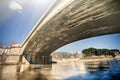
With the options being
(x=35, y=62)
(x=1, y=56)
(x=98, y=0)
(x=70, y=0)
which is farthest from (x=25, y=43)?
(x=98, y=0)

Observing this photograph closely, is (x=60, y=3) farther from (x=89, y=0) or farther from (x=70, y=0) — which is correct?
(x=89, y=0)

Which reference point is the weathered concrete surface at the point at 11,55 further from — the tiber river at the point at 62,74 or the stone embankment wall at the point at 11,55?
the tiber river at the point at 62,74

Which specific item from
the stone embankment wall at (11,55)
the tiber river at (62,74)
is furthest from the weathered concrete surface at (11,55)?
the tiber river at (62,74)

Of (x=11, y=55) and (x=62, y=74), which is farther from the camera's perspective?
(x=11, y=55)

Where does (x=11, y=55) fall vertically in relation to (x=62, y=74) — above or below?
above

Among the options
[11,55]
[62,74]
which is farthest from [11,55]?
[62,74]

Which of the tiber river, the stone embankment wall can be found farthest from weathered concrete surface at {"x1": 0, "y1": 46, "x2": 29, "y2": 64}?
the tiber river

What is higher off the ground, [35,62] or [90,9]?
[90,9]

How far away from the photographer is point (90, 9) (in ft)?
11.4

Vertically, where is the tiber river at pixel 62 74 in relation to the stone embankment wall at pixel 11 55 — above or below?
below

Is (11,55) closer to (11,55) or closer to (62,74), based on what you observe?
(11,55)

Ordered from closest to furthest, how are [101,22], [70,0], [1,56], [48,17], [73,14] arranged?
[70,0], [73,14], [101,22], [48,17], [1,56]

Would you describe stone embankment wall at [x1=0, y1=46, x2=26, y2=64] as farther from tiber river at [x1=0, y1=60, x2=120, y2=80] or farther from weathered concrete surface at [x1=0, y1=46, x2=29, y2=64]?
tiber river at [x1=0, y1=60, x2=120, y2=80]

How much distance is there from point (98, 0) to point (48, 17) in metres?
2.16
